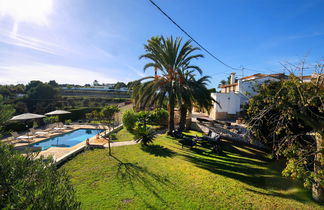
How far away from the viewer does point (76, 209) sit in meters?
2.16

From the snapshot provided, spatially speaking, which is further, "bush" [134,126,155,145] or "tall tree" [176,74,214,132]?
"tall tree" [176,74,214,132]

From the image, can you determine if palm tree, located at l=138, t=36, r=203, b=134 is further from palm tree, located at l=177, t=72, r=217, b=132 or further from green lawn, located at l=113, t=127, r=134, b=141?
green lawn, located at l=113, t=127, r=134, b=141

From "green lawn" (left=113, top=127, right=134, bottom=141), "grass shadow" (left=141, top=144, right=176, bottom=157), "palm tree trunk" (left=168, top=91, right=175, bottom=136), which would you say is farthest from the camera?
"green lawn" (left=113, top=127, right=134, bottom=141)

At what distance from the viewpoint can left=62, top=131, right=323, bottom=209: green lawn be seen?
4.55 meters

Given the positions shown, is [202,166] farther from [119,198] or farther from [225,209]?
[119,198]

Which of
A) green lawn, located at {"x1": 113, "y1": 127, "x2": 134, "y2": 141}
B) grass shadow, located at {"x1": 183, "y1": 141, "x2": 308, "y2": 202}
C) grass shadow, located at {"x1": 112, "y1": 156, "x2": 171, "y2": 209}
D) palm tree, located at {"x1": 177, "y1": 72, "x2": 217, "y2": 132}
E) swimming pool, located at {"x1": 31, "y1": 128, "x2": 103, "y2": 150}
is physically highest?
palm tree, located at {"x1": 177, "y1": 72, "x2": 217, "y2": 132}

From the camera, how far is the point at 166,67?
40.8 feet

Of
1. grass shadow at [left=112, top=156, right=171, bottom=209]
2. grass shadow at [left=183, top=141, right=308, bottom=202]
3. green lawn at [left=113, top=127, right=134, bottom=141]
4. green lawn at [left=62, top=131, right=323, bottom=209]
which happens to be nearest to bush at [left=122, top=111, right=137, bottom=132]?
green lawn at [left=113, top=127, right=134, bottom=141]

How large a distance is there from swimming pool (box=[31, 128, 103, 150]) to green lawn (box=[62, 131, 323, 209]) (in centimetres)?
746

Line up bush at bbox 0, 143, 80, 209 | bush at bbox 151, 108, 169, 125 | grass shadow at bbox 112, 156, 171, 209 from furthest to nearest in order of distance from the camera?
bush at bbox 151, 108, 169, 125
grass shadow at bbox 112, 156, 171, 209
bush at bbox 0, 143, 80, 209

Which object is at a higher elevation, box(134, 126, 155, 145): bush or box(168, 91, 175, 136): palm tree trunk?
box(168, 91, 175, 136): palm tree trunk

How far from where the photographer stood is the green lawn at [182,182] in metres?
4.55

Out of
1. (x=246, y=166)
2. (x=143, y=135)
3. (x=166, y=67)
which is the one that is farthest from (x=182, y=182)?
(x=166, y=67)

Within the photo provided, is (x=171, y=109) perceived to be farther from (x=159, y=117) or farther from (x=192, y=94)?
(x=159, y=117)
